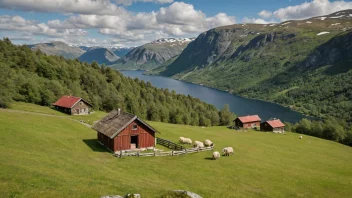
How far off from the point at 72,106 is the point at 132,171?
57.8 metres

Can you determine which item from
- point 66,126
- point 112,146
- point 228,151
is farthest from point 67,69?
point 228,151

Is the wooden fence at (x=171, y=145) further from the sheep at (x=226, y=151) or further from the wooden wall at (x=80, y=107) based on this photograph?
the wooden wall at (x=80, y=107)

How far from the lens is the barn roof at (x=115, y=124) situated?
1839 inches

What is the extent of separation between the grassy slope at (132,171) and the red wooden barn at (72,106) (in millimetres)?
29612

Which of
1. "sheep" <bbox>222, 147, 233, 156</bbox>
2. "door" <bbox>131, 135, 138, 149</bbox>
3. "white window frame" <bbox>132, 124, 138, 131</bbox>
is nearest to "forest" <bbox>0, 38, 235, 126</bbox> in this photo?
"door" <bbox>131, 135, 138, 149</bbox>

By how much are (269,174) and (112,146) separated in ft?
82.9

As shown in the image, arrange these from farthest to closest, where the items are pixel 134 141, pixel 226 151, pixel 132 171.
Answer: pixel 134 141, pixel 226 151, pixel 132 171

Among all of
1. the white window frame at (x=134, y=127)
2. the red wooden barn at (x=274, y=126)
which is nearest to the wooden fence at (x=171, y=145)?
the white window frame at (x=134, y=127)

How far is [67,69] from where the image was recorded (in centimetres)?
12462

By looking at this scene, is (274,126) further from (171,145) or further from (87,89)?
(87,89)

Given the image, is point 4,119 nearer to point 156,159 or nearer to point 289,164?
point 156,159

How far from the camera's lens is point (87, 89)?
412 feet

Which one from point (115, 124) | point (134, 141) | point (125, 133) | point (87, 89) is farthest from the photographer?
point (87, 89)

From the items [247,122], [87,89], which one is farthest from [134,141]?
[87,89]
